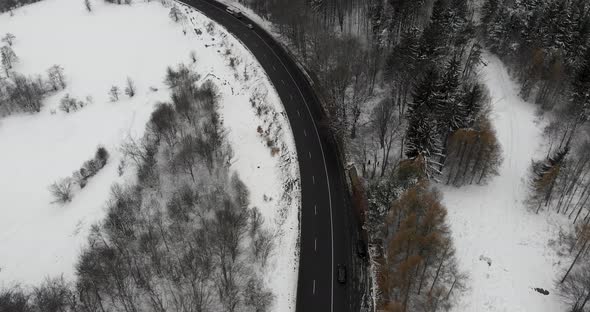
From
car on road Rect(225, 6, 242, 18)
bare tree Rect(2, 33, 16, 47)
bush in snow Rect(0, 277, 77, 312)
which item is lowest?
bush in snow Rect(0, 277, 77, 312)

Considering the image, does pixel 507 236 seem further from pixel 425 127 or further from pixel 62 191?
pixel 62 191

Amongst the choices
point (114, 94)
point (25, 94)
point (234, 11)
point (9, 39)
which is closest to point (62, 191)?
point (114, 94)

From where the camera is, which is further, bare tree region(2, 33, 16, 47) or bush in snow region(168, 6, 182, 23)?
bush in snow region(168, 6, 182, 23)

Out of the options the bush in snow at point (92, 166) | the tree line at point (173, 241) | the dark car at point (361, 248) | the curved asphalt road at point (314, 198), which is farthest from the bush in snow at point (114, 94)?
the dark car at point (361, 248)

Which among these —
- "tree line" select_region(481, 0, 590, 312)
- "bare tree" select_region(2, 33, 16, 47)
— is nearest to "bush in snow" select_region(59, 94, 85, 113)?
"bare tree" select_region(2, 33, 16, 47)

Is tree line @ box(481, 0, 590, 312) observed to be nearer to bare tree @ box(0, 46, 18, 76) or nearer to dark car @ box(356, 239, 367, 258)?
dark car @ box(356, 239, 367, 258)

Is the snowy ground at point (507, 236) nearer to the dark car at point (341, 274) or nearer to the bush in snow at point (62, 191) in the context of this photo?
the dark car at point (341, 274)
